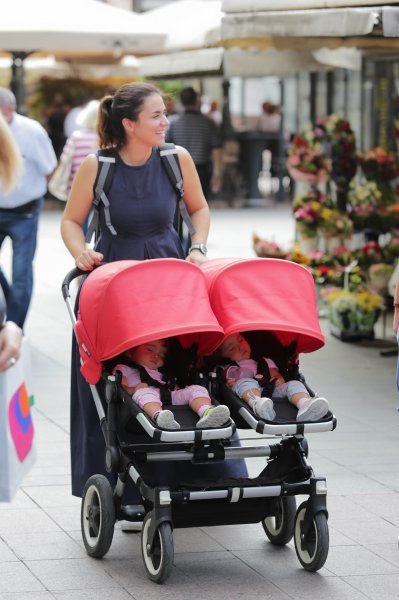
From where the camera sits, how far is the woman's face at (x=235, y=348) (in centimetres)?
543

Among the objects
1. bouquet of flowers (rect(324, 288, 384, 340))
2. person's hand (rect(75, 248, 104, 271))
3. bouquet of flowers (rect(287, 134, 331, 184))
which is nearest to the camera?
person's hand (rect(75, 248, 104, 271))

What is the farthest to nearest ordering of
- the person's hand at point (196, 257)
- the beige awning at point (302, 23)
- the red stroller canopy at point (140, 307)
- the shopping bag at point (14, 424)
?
the beige awning at point (302, 23), the person's hand at point (196, 257), the red stroller canopy at point (140, 307), the shopping bag at point (14, 424)

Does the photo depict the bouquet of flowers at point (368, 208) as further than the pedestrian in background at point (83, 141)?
No

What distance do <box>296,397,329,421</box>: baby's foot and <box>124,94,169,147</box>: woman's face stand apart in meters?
1.32

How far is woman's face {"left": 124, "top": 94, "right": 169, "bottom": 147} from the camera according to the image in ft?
18.8

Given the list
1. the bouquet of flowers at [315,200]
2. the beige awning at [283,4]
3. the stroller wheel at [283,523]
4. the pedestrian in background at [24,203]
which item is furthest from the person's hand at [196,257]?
Answer: the bouquet of flowers at [315,200]

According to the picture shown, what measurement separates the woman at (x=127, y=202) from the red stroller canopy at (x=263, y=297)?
17.6 inches

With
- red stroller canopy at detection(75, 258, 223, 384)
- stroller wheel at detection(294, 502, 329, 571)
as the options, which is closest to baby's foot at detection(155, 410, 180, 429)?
red stroller canopy at detection(75, 258, 223, 384)

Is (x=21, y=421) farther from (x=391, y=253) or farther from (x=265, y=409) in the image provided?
(x=391, y=253)

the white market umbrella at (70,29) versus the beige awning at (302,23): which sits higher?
the beige awning at (302,23)

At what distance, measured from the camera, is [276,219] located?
22.1m

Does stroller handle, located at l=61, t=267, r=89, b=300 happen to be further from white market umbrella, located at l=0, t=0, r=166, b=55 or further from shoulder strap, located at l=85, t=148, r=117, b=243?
white market umbrella, located at l=0, t=0, r=166, b=55

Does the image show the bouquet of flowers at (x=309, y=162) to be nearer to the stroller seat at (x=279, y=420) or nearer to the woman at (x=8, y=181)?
the stroller seat at (x=279, y=420)

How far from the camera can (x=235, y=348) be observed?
543 centimetres
